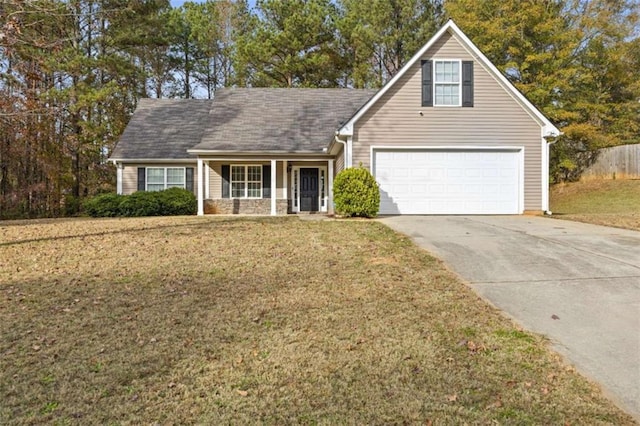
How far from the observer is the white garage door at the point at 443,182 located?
13.2 metres

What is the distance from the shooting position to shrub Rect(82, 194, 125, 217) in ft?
51.8

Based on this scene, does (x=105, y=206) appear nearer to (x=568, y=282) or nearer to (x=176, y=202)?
(x=176, y=202)

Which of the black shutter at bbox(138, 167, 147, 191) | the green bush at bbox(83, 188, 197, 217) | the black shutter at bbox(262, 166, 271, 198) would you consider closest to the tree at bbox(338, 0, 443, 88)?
the black shutter at bbox(262, 166, 271, 198)

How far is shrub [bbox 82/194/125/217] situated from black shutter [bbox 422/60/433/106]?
11.7 meters

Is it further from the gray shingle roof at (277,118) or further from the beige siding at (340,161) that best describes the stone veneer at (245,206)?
the beige siding at (340,161)

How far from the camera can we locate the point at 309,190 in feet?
58.3

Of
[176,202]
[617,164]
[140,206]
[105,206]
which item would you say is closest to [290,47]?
[176,202]

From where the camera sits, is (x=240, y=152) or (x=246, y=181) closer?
(x=240, y=152)

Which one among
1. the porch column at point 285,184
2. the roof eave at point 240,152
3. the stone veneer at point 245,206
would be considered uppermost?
the roof eave at point 240,152

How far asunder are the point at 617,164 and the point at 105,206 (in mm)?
24833

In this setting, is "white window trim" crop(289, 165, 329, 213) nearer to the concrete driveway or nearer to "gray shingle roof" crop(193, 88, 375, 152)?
"gray shingle roof" crop(193, 88, 375, 152)

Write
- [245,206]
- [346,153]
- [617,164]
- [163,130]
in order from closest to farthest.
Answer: [346,153]
[245,206]
[163,130]
[617,164]

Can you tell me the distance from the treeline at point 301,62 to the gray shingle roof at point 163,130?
3.08 metres

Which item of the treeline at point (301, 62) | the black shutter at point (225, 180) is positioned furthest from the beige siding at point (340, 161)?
the treeline at point (301, 62)
